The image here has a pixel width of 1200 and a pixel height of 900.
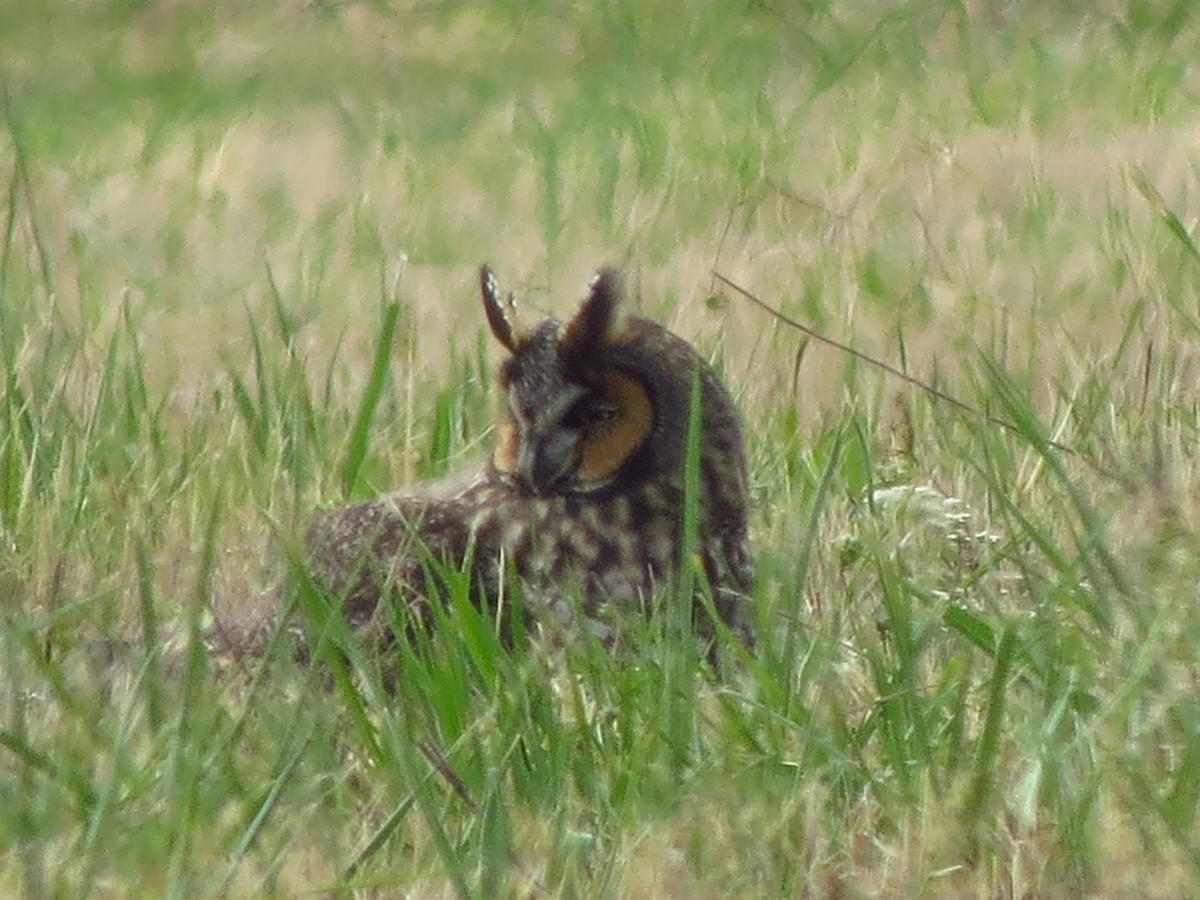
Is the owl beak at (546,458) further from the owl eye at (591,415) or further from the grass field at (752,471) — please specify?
the grass field at (752,471)

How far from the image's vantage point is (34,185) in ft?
22.3

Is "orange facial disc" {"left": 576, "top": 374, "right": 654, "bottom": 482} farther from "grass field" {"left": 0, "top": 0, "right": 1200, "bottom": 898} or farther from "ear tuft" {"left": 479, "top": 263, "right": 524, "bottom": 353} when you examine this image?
"grass field" {"left": 0, "top": 0, "right": 1200, "bottom": 898}

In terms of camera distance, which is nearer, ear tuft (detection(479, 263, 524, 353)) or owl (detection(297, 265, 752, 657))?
owl (detection(297, 265, 752, 657))

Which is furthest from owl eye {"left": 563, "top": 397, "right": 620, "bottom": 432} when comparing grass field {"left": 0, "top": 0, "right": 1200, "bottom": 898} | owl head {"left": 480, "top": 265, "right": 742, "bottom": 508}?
grass field {"left": 0, "top": 0, "right": 1200, "bottom": 898}

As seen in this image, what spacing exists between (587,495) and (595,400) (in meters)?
0.14

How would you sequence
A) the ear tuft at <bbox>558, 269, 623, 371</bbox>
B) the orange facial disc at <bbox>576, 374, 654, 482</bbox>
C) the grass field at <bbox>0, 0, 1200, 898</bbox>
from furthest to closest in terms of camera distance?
the orange facial disc at <bbox>576, 374, 654, 482</bbox>
the ear tuft at <bbox>558, 269, 623, 371</bbox>
the grass field at <bbox>0, 0, 1200, 898</bbox>

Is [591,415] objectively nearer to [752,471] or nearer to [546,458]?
[546,458]

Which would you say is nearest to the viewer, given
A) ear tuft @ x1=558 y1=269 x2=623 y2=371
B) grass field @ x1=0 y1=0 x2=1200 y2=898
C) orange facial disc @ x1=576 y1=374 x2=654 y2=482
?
grass field @ x1=0 y1=0 x2=1200 y2=898

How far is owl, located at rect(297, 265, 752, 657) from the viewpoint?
11.3 feet

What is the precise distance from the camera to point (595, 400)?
3.53 metres

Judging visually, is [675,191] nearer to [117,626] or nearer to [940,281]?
[940,281]

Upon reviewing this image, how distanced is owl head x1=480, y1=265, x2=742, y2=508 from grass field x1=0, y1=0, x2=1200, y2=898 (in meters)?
0.25

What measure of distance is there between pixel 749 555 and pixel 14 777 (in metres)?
1.45

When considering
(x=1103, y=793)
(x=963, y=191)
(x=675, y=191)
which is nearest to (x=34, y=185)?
(x=675, y=191)
